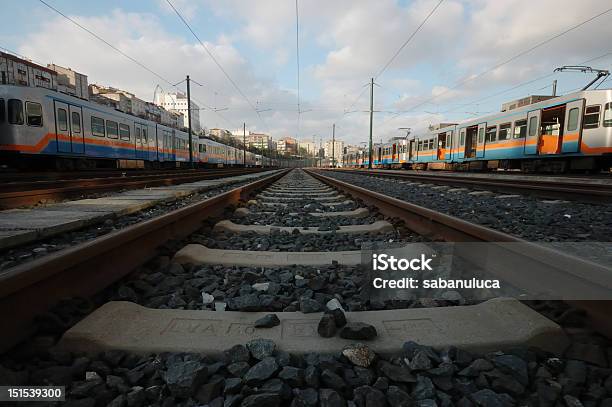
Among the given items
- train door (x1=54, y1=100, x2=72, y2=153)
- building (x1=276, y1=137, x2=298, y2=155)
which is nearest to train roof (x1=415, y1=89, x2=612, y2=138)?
train door (x1=54, y1=100, x2=72, y2=153)

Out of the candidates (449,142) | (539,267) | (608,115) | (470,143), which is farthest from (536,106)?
(539,267)

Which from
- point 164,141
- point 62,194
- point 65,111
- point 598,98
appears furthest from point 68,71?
point 598,98

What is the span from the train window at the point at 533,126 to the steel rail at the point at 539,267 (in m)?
13.7

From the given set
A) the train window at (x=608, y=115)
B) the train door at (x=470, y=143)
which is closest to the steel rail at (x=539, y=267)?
the train window at (x=608, y=115)

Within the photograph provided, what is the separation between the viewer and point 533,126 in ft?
44.4

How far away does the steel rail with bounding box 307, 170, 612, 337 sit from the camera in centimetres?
128

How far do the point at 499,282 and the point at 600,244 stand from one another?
5.21 feet

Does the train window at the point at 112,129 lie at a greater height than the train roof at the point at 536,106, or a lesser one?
lesser

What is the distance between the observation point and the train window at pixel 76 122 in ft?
43.4

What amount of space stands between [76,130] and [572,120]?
62.7ft

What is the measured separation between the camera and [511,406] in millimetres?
1020

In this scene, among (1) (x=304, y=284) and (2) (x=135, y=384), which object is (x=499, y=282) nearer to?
(1) (x=304, y=284)

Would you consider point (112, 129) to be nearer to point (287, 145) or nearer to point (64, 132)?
point (64, 132)

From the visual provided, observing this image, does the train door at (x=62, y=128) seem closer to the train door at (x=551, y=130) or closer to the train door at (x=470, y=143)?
the train door at (x=551, y=130)
